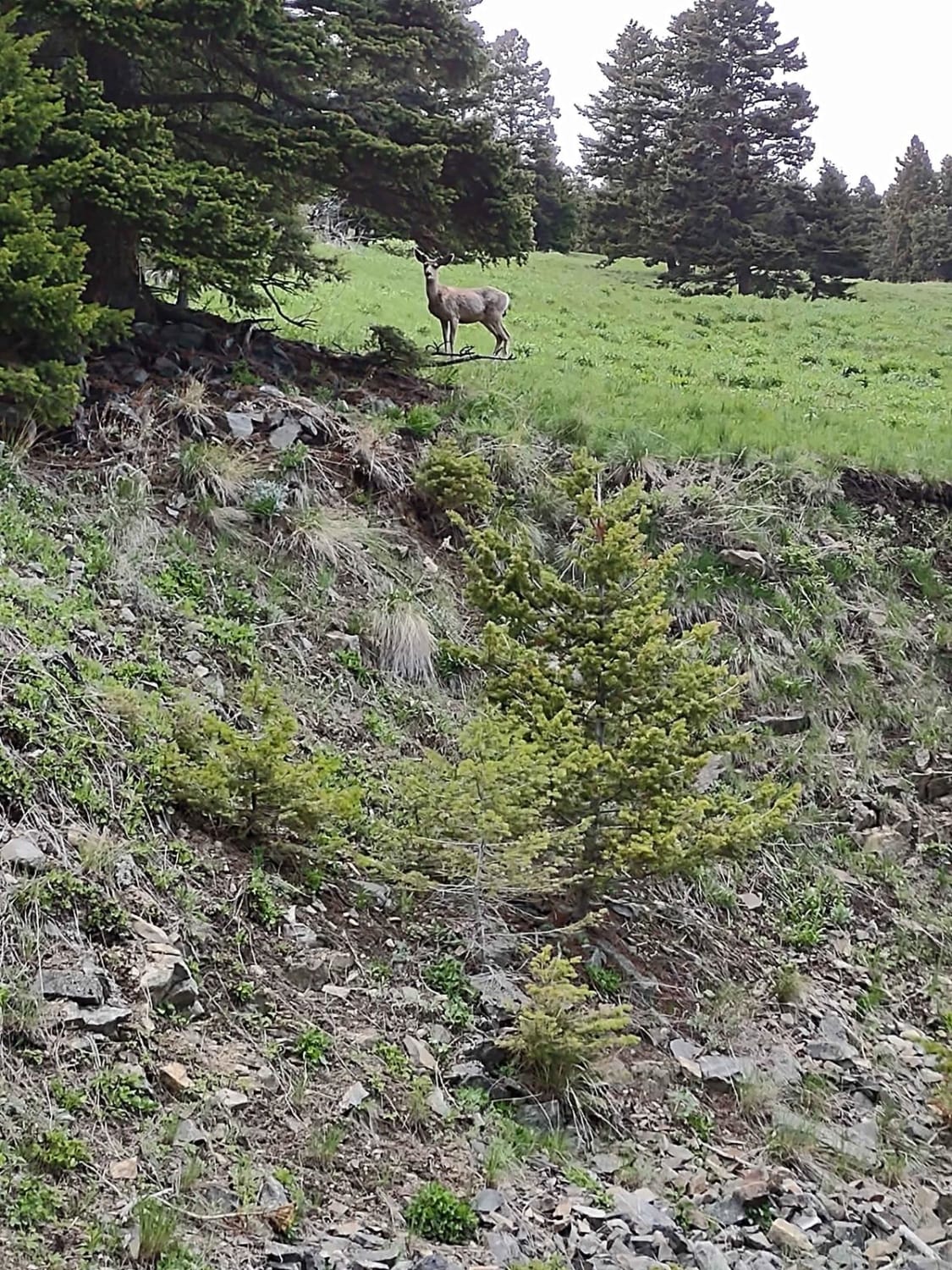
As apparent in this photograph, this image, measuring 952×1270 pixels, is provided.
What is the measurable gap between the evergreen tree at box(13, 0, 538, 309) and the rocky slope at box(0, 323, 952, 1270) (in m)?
0.97

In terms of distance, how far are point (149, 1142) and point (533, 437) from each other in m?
6.46

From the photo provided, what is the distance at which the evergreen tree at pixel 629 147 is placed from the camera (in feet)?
104

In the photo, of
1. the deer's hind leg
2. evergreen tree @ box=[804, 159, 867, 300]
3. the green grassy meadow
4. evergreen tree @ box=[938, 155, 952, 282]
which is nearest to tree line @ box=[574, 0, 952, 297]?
evergreen tree @ box=[804, 159, 867, 300]

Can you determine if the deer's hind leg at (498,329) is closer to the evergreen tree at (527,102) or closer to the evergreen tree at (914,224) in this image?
the evergreen tree at (527,102)

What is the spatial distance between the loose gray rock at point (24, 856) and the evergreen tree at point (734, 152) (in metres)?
28.6

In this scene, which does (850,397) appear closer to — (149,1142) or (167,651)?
(167,651)

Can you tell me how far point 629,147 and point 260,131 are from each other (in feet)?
104

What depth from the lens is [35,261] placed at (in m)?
6.10

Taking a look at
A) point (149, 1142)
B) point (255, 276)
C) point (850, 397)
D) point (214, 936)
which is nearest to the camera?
point (149, 1142)

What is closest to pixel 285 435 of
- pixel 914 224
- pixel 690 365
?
pixel 690 365

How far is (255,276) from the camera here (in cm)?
753

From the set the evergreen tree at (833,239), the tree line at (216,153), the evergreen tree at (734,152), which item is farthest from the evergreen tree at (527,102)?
the tree line at (216,153)

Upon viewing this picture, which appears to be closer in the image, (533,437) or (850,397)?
(533,437)

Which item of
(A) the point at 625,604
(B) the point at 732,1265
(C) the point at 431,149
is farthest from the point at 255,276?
(B) the point at 732,1265
